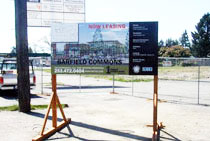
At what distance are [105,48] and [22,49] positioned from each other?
3.73 meters

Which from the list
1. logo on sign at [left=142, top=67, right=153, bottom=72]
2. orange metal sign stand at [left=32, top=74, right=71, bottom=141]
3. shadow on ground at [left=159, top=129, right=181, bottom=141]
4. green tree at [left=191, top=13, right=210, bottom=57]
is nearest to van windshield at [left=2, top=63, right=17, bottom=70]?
orange metal sign stand at [left=32, top=74, right=71, bottom=141]

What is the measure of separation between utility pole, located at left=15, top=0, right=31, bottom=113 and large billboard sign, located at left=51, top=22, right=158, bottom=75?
250 cm

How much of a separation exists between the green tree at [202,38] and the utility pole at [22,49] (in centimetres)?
7982

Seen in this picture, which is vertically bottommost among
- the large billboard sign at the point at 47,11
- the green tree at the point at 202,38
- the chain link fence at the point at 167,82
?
the chain link fence at the point at 167,82

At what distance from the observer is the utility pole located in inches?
346

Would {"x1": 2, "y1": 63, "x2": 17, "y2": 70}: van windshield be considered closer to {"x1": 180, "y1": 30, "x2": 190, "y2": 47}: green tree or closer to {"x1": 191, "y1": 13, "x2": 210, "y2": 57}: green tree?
{"x1": 191, "y1": 13, "x2": 210, "y2": 57}: green tree

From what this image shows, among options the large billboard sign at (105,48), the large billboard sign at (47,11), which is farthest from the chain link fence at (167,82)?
the large billboard sign at (105,48)

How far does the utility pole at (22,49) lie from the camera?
346 inches

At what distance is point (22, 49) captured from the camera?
28.9 ft

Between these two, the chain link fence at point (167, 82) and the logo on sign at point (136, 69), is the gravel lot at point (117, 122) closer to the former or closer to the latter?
the logo on sign at point (136, 69)

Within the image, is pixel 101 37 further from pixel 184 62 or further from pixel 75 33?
pixel 184 62

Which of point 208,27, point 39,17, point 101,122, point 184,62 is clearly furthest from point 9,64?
point 208,27

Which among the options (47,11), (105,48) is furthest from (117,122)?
(47,11)

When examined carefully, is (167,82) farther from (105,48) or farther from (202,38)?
(202,38)
